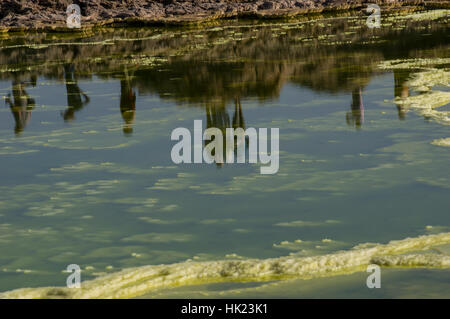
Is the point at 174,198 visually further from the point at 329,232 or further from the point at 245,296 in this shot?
the point at 245,296

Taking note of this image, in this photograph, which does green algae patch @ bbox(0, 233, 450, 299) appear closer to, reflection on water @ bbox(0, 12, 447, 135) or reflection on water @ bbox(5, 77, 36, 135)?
reflection on water @ bbox(0, 12, 447, 135)

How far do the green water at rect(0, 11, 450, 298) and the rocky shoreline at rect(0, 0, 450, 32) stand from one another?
18786mm

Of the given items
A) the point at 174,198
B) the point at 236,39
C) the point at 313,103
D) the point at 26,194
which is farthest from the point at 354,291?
the point at 236,39

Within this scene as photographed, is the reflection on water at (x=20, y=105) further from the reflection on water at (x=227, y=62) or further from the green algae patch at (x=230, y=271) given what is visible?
the green algae patch at (x=230, y=271)

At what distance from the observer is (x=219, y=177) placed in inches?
263

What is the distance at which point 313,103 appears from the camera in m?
9.96

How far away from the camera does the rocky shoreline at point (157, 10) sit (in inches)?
1275

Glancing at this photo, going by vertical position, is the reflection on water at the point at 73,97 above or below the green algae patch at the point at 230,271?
above

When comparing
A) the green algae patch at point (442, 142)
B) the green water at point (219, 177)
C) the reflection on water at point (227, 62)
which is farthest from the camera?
the reflection on water at point (227, 62)

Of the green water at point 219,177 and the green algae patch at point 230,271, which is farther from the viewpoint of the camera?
the green water at point 219,177

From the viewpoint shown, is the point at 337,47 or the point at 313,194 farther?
the point at 337,47

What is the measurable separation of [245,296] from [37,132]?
18.9 ft

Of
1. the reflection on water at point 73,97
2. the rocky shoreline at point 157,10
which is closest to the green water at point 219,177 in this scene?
the reflection on water at point 73,97

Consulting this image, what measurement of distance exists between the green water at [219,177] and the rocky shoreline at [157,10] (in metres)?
18.8
